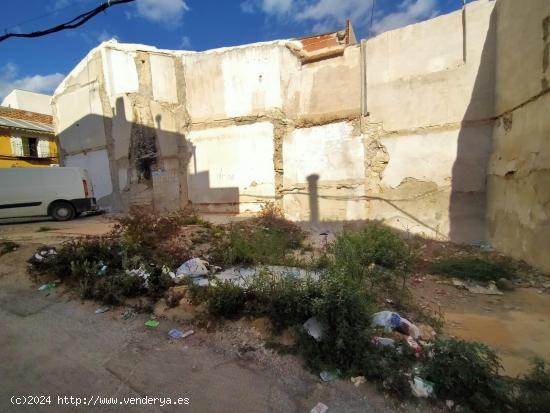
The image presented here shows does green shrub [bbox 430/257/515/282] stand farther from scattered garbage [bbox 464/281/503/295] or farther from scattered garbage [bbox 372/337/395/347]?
scattered garbage [bbox 372/337/395/347]

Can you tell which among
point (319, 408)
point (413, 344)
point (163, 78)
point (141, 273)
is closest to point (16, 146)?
point (163, 78)

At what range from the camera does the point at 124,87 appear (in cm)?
1067

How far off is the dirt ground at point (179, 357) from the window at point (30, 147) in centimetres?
1952

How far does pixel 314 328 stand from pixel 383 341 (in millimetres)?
565

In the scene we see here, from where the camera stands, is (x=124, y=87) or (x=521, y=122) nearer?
(x=521, y=122)

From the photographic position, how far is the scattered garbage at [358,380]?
2197mm

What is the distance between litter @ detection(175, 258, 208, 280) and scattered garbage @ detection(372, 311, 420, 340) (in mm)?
2273

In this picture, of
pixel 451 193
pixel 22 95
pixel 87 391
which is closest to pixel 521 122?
pixel 451 193

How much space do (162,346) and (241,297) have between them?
848 millimetres

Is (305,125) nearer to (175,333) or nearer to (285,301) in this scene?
(285,301)

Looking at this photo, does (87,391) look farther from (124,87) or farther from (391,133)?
(124,87)

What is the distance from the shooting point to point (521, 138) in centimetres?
553

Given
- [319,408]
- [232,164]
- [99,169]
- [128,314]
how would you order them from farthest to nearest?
[99,169], [232,164], [128,314], [319,408]

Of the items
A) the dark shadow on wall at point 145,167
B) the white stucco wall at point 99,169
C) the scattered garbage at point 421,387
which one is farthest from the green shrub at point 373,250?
the white stucco wall at point 99,169
